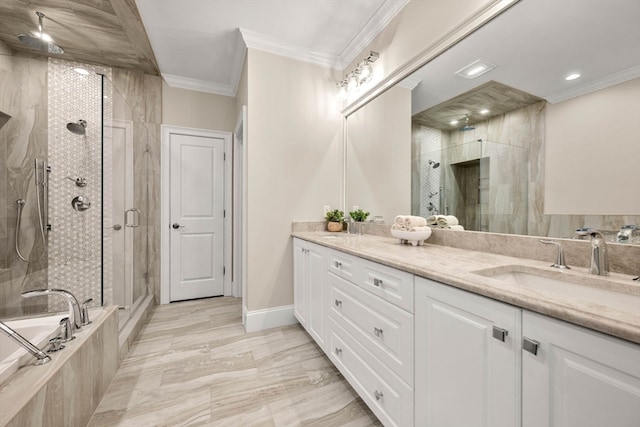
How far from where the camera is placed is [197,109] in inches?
Answer: 129

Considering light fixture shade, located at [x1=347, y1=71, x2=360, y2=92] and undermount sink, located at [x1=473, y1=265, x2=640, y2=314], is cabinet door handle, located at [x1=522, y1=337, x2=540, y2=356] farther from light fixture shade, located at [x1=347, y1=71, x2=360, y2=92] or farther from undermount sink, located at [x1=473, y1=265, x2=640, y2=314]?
light fixture shade, located at [x1=347, y1=71, x2=360, y2=92]

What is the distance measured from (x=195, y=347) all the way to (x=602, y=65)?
2.89m

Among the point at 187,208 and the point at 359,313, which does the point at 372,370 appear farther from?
the point at 187,208

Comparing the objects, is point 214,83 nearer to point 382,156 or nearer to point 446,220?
point 382,156

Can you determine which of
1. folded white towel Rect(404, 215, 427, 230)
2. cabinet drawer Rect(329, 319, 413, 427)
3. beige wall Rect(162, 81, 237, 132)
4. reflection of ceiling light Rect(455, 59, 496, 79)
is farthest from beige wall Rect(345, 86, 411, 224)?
beige wall Rect(162, 81, 237, 132)

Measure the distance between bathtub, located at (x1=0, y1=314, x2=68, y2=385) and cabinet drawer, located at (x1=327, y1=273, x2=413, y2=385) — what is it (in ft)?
5.01

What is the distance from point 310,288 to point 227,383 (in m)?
0.83

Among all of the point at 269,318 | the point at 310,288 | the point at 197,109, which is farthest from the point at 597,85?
the point at 197,109

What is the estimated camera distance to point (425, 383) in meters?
0.98

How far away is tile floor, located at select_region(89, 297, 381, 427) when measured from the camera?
1.41 m

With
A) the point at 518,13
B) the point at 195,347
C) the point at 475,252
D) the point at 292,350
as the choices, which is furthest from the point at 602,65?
the point at 195,347

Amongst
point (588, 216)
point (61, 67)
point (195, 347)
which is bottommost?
point (195, 347)

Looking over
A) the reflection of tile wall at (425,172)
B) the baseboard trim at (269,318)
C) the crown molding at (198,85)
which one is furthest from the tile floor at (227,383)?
the crown molding at (198,85)

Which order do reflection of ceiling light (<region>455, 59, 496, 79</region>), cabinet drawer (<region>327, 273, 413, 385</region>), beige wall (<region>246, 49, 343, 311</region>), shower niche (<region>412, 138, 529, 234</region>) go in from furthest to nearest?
beige wall (<region>246, 49, 343, 311</region>) → reflection of ceiling light (<region>455, 59, 496, 79</region>) → shower niche (<region>412, 138, 529, 234</region>) → cabinet drawer (<region>327, 273, 413, 385</region>)
